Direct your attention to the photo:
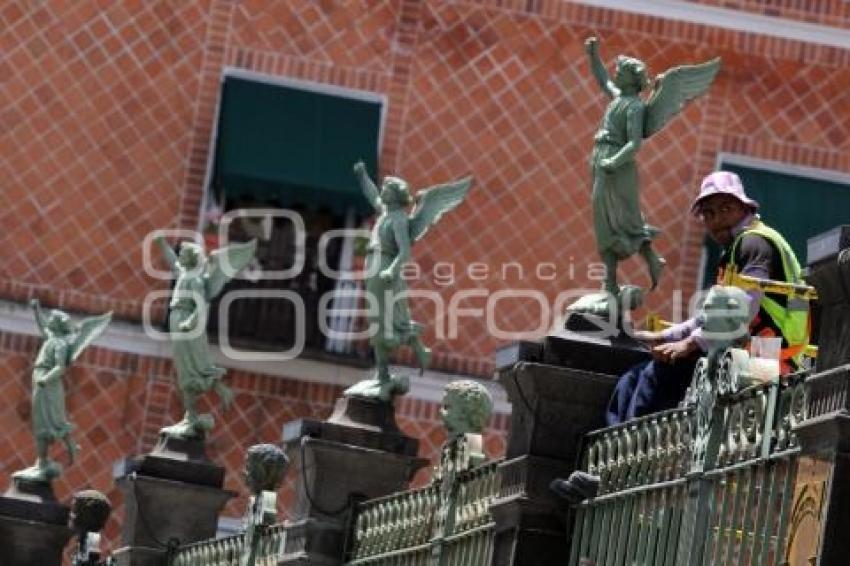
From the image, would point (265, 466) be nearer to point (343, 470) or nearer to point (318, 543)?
point (343, 470)

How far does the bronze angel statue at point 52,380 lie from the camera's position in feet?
70.6

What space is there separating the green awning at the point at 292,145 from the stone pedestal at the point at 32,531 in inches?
181

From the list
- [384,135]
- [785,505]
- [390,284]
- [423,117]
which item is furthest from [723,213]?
[423,117]

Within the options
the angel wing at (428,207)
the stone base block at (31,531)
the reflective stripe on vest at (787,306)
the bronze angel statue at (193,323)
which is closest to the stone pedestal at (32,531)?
the stone base block at (31,531)

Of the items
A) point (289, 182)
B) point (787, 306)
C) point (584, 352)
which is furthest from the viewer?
point (289, 182)

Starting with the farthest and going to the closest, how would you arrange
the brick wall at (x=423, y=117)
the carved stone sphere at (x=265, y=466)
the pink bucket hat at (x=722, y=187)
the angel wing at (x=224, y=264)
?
the brick wall at (x=423, y=117) → the angel wing at (x=224, y=264) → the carved stone sphere at (x=265, y=466) → the pink bucket hat at (x=722, y=187)

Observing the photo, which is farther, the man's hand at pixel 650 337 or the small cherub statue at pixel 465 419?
the small cherub statue at pixel 465 419

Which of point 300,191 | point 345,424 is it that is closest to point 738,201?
point 345,424

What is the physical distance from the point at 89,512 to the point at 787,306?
9771 millimetres

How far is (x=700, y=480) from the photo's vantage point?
11.3 metres

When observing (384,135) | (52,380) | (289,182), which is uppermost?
(384,135)

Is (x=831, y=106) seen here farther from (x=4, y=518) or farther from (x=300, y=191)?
(x=4, y=518)

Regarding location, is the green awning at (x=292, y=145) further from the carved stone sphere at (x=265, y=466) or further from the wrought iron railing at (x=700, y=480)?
the wrought iron railing at (x=700, y=480)

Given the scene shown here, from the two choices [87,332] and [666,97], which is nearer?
[666,97]
